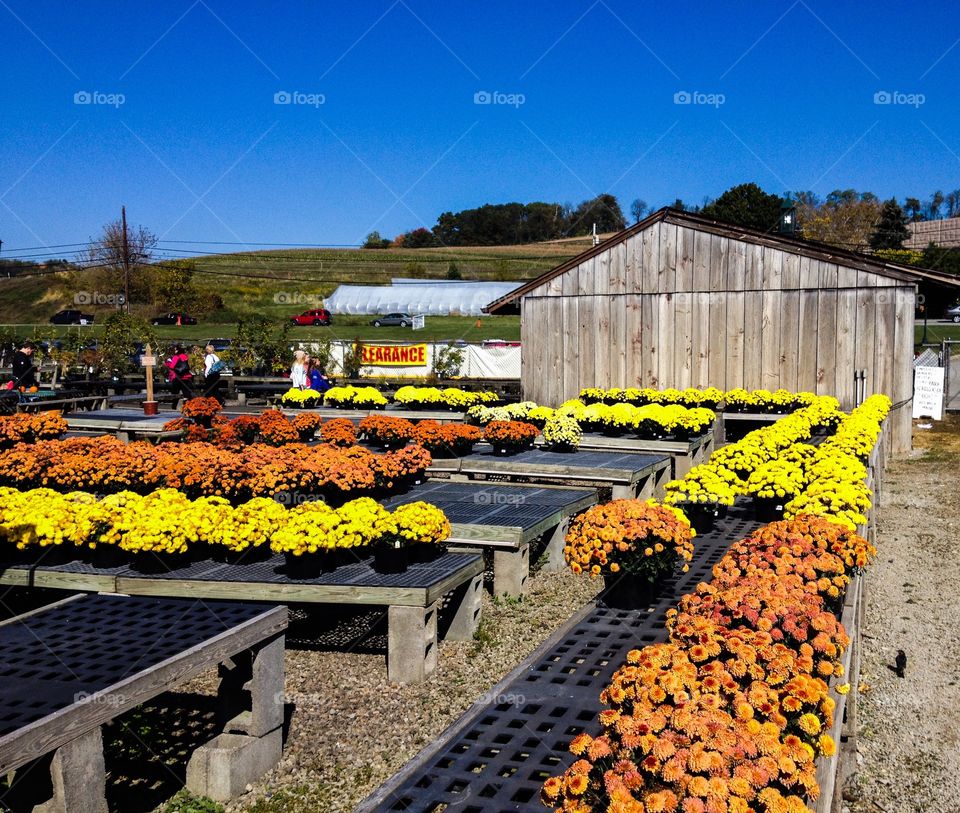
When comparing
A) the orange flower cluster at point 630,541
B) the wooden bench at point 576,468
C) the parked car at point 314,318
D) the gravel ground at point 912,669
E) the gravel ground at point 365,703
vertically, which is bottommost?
the gravel ground at point 912,669

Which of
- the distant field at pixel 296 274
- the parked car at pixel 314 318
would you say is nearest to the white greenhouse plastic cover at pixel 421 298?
the parked car at pixel 314 318

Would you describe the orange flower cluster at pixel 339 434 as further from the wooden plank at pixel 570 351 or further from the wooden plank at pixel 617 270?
the wooden plank at pixel 617 270

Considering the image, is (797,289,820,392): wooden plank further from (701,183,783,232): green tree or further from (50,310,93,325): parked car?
(701,183,783,232): green tree

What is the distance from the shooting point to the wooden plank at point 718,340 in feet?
61.2

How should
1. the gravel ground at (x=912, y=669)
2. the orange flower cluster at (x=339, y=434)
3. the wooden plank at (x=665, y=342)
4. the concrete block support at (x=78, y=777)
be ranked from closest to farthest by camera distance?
the concrete block support at (x=78, y=777) < the gravel ground at (x=912, y=669) < the orange flower cluster at (x=339, y=434) < the wooden plank at (x=665, y=342)

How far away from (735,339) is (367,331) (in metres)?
36.7

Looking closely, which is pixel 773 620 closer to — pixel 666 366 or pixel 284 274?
pixel 666 366

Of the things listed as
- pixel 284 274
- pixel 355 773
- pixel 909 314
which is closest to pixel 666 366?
pixel 909 314

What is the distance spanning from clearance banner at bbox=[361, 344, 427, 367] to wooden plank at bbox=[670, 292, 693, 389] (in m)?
13.1

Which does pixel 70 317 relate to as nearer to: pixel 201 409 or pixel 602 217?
pixel 201 409

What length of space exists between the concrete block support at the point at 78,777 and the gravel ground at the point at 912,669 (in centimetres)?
395

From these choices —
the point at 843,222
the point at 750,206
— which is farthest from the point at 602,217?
the point at 843,222

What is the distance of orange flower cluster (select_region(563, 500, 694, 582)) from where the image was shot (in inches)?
244

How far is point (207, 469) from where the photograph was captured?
914cm
